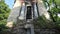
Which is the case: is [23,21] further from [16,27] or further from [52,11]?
[52,11]

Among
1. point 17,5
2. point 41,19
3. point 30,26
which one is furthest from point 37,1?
point 30,26

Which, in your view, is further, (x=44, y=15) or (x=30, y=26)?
(x=44, y=15)

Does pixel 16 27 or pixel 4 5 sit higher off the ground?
pixel 4 5

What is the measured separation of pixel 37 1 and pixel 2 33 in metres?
6.13

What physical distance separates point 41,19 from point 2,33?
3.59 metres

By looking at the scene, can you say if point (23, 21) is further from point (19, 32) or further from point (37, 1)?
point (37, 1)

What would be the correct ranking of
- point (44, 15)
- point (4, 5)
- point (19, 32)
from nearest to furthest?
point (19, 32) → point (44, 15) → point (4, 5)

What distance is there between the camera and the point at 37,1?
19203 millimetres

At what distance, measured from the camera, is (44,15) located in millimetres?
17188

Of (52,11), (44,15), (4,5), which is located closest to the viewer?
(44,15)

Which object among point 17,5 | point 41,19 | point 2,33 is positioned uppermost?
point 17,5

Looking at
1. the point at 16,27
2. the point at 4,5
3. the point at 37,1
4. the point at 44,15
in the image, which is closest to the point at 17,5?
the point at 37,1

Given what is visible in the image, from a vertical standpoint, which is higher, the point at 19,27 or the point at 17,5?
the point at 17,5

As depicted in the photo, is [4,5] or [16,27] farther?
[4,5]
